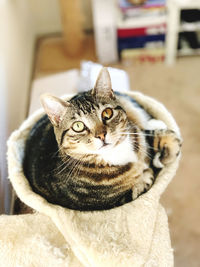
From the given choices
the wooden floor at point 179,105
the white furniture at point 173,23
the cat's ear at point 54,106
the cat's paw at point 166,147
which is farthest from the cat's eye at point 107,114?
the white furniture at point 173,23

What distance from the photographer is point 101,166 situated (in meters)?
1.00

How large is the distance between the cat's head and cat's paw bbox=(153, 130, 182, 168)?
0.19m

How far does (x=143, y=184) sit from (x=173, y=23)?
1281mm

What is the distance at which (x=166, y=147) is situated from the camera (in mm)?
1094

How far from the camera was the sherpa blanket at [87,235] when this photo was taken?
0.89 m

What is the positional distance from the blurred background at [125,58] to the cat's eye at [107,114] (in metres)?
0.57

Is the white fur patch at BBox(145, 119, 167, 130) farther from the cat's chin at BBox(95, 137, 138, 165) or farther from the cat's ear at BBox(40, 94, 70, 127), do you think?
the cat's ear at BBox(40, 94, 70, 127)

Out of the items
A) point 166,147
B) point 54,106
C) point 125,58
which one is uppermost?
point 54,106

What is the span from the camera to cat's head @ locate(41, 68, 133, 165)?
91 centimetres

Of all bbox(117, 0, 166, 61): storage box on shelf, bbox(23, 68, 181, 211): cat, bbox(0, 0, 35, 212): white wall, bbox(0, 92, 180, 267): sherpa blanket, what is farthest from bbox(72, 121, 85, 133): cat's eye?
bbox(117, 0, 166, 61): storage box on shelf

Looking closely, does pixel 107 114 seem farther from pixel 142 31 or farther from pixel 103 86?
pixel 142 31

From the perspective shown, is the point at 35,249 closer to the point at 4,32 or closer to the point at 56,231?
the point at 56,231

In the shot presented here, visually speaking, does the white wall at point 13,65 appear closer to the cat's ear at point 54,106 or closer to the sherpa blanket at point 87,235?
the sherpa blanket at point 87,235

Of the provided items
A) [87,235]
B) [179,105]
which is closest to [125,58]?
[179,105]
